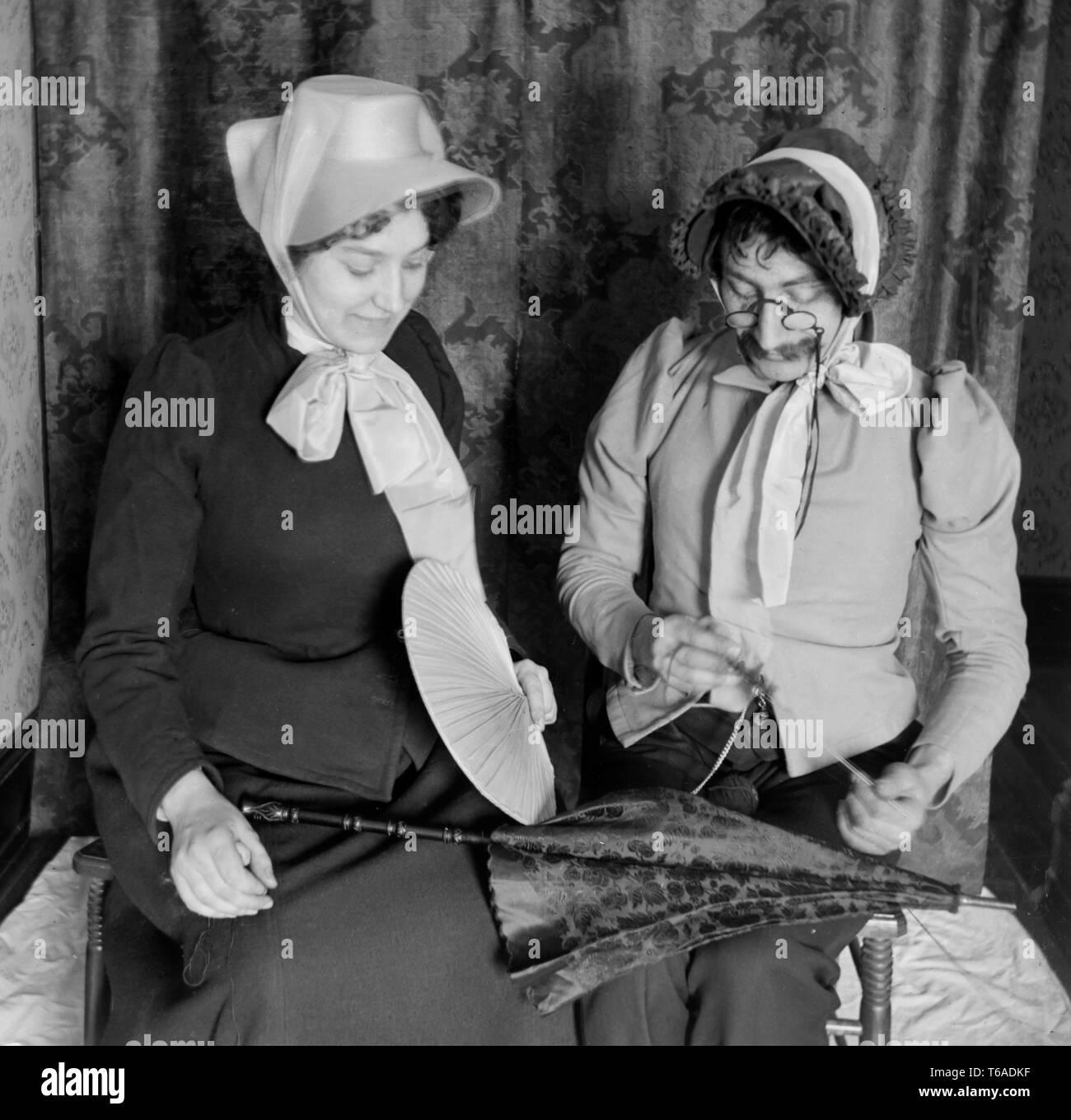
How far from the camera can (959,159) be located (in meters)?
2.23

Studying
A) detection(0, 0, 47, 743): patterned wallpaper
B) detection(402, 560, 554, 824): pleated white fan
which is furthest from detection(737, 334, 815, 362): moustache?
detection(0, 0, 47, 743): patterned wallpaper

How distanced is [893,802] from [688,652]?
304mm

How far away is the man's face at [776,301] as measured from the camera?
1.60m

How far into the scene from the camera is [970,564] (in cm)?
173

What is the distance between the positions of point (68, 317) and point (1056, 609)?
5.68 ft

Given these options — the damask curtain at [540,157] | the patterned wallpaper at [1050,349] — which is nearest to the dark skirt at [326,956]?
the damask curtain at [540,157]

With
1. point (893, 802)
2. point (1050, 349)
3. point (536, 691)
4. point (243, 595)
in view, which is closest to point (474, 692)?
point (536, 691)

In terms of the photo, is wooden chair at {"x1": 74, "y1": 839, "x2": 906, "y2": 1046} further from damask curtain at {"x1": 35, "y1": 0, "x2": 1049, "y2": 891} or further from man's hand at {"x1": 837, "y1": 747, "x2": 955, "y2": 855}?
damask curtain at {"x1": 35, "y1": 0, "x2": 1049, "y2": 891}

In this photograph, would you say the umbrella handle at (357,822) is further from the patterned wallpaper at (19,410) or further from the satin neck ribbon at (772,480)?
the patterned wallpaper at (19,410)

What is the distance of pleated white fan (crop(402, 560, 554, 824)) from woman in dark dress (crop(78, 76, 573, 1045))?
54 mm

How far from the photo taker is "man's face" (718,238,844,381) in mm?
1596

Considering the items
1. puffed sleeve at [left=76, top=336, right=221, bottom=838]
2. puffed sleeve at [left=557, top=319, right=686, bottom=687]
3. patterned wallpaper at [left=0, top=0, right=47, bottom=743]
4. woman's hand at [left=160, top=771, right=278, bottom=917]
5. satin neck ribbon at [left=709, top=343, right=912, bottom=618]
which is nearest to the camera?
woman's hand at [left=160, top=771, right=278, bottom=917]

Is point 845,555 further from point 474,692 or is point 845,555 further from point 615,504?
point 474,692
